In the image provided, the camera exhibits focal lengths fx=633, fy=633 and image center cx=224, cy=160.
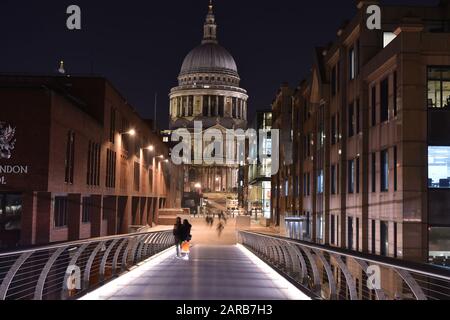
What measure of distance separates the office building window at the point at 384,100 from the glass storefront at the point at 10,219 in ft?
70.8

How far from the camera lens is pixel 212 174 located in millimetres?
176375

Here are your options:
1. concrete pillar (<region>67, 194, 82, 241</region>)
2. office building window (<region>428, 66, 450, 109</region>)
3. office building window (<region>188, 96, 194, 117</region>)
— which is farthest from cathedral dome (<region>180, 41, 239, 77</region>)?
office building window (<region>428, 66, 450, 109</region>)

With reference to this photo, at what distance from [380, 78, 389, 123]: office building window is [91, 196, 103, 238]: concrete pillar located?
946 inches

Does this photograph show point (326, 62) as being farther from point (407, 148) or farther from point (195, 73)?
point (195, 73)

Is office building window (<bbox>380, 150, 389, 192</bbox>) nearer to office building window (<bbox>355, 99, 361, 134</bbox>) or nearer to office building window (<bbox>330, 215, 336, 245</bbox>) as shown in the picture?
office building window (<bbox>355, 99, 361, 134</bbox>)

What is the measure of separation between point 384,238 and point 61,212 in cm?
2126

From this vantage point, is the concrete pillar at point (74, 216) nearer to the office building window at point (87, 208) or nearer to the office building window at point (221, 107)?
the office building window at point (87, 208)

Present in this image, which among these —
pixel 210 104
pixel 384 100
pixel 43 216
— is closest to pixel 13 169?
pixel 43 216

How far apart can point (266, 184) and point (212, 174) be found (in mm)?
86761

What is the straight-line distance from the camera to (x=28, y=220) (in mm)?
33781

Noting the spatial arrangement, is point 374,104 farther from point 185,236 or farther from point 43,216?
point 43,216
